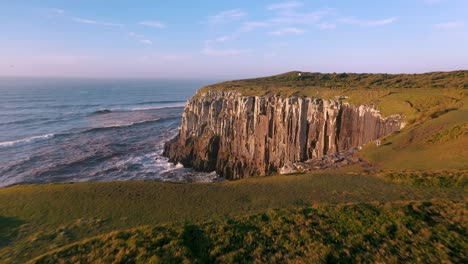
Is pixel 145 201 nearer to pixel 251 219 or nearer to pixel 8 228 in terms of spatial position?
pixel 8 228

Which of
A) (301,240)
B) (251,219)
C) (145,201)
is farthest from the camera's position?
(145,201)

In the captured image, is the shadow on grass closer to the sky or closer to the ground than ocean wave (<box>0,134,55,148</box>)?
closer to the sky

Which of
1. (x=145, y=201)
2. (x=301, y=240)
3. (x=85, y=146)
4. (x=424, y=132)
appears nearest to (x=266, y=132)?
(x=424, y=132)

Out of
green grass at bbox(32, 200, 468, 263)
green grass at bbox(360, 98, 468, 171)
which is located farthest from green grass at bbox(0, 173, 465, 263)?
green grass at bbox(360, 98, 468, 171)

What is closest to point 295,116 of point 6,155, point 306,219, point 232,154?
point 232,154

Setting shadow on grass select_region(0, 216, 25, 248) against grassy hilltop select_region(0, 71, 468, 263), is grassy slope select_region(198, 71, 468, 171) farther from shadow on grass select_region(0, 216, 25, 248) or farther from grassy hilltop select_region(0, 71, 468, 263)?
shadow on grass select_region(0, 216, 25, 248)

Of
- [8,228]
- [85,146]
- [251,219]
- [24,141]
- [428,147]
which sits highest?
[428,147]

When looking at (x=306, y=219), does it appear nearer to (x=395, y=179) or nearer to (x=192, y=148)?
(x=395, y=179)
